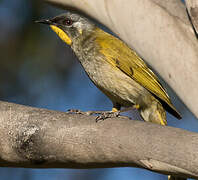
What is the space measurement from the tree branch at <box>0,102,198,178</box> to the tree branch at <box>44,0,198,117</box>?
0.34 meters

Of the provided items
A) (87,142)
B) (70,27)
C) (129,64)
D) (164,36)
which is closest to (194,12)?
(164,36)

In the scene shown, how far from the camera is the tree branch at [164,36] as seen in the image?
279 cm

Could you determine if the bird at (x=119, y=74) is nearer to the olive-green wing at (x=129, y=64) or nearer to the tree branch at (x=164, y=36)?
the olive-green wing at (x=129, y=64)

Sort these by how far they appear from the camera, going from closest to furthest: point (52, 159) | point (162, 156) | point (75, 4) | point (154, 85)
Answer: point (162, 156) → point (52, 159) → point (75, 4) → point (154, 85)

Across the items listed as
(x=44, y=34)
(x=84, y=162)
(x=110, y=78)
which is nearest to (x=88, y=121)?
(x=84, y=162)

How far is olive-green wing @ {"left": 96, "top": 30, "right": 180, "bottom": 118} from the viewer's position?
4.33 m

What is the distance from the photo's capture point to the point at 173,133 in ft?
8.75

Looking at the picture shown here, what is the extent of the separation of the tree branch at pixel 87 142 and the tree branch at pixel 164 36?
1.11ft

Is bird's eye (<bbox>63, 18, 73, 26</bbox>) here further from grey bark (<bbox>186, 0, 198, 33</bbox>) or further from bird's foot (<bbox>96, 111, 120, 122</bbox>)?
grey bark (<bbox>186, 0, 198, 33</bbox>)

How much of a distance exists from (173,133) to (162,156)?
175 mm

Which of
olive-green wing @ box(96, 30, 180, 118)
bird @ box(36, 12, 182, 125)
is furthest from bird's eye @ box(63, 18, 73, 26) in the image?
olive-green wing @ box(96, 30, 180, 118)

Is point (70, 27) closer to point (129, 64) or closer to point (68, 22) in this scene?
point (68, 22)

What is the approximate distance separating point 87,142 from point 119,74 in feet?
5.24

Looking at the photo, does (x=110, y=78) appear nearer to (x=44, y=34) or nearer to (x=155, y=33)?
(x=155, y=33)
